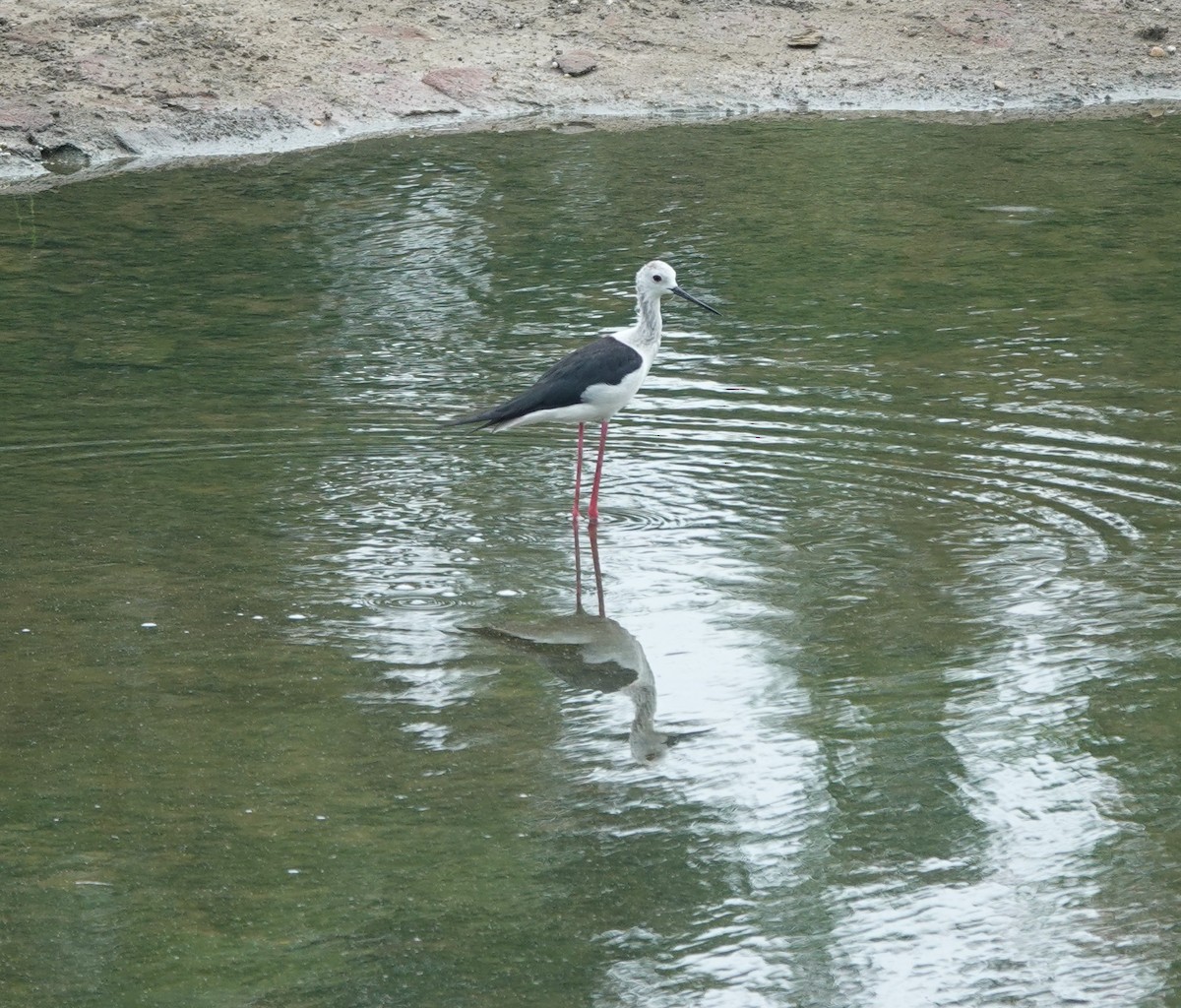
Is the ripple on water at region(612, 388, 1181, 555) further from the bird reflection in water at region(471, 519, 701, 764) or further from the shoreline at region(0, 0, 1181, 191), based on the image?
the shoreline at region(0, 0, 1181, 191)

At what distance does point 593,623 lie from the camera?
6.41 metres

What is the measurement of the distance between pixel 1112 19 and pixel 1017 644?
468 inches

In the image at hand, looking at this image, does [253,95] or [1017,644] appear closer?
[1017,644]

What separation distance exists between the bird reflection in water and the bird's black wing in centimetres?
96

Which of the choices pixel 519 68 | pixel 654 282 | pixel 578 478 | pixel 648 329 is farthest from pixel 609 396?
pixel 519 68

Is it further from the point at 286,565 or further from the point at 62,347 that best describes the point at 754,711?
the point at 62,347

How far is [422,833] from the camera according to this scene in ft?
16.0

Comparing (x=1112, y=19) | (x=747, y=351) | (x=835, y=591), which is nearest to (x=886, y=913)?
(x=835, y=591)

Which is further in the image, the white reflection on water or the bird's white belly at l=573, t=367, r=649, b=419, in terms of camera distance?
the bird's white belly at l=573, t=367, r=649, b=419

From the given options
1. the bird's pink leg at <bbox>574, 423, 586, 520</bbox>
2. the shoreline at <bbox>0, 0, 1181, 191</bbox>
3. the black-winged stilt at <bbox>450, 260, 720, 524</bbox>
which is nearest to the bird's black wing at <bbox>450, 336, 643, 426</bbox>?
the black-winged stilt at <bbox>450, 260, 720, 524</bbox>

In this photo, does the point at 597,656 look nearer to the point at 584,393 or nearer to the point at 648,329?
the point at 584,393

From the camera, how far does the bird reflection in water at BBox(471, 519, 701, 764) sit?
218 inches

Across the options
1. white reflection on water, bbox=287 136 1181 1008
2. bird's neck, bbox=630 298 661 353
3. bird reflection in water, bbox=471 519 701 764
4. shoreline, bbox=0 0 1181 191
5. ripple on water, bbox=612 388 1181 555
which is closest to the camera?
white reflection on water, bbox=287 136 1181 1008

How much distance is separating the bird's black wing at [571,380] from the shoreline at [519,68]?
7.13m
